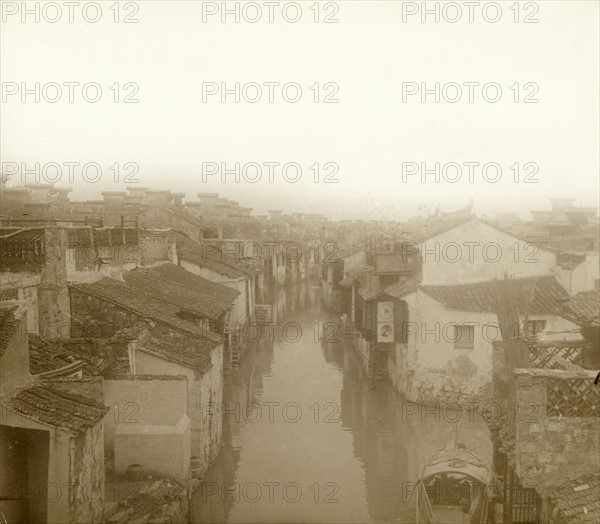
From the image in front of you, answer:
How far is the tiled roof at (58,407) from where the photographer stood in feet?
29.8

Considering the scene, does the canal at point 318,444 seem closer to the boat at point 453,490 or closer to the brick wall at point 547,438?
the boat at point 453,490

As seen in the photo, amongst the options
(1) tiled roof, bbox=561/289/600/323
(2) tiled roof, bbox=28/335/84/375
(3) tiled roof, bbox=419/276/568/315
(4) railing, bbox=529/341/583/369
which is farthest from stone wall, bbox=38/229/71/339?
(3) tiled roof, bbox=419/276/568/315

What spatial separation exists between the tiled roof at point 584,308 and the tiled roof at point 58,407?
34.7 feet

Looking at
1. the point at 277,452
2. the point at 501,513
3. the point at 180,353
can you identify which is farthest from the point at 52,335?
the point at 501,513

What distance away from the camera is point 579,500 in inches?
416

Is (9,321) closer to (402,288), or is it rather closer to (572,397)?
(572,397)

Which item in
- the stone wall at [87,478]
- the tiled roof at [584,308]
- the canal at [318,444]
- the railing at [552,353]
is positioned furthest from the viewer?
the canal at [318,444]

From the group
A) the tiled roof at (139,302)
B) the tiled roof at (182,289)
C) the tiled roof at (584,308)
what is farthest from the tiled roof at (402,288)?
the tiled roof at (584,308)

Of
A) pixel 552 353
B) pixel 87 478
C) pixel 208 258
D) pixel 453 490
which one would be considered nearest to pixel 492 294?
pixel 552 353

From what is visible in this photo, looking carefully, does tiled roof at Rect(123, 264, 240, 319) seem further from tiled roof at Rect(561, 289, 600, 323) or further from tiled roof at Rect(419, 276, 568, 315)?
tiled roof at Rect(561, 289, 600, 323)

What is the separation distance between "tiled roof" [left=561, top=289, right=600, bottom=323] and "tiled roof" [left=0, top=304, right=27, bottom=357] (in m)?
11.7

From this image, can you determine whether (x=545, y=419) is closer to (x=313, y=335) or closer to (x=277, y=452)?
(x=277, y=452)

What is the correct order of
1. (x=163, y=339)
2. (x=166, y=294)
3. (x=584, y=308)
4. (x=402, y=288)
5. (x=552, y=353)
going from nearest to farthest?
(x=552, y=353)
(x=584, y=308)
(x=163, y=339)
(x=166, y=294)
(x=402, y=288)

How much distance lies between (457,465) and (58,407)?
9738 millimetres
